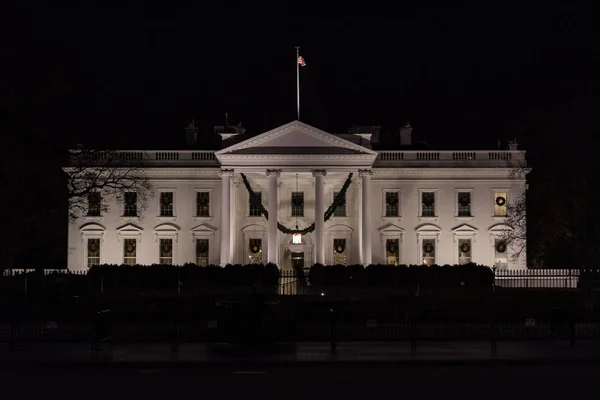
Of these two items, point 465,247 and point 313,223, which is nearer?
point 313,223

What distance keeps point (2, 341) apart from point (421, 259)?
4170cm

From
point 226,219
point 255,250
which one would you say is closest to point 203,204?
point 226,219

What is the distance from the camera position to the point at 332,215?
5956cm

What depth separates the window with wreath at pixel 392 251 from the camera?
6075 centimetres

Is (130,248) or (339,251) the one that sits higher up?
(130,248)

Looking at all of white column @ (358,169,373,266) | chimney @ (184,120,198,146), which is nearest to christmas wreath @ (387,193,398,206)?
white column @ (358,169,373,266)

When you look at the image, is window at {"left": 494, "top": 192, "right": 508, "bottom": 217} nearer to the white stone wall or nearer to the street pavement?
the white stone wall

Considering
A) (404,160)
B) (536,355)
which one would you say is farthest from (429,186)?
(536,355)

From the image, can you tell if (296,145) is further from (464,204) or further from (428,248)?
(464,204)

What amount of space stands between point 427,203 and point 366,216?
620cm

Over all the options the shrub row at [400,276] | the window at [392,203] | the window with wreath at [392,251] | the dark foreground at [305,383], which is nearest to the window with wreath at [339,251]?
the window with wreath at [392,251]

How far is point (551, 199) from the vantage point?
48062mm

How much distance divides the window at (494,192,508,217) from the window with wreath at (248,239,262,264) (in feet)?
55.6

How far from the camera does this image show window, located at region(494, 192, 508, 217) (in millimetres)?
60531
